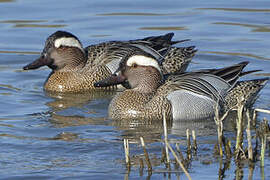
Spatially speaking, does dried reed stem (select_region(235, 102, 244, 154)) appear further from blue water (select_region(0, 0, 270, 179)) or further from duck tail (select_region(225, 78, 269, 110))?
duck tail (select_region(225, 78, 269, 110))

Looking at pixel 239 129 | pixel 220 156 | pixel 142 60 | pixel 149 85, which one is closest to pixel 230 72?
pixel 149 85

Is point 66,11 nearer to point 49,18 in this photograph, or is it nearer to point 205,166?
point 49,18

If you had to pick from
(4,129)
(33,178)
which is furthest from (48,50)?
(33,178)

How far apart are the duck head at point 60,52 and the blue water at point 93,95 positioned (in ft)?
1.25

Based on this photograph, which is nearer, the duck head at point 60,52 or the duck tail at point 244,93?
the duck tail at point 244,93

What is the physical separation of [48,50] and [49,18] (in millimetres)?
3118

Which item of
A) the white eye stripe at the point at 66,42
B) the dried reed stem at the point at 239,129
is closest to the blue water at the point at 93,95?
the dried reed stem at the point at 239,129

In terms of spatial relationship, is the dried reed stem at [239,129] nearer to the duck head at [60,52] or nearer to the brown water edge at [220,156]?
the brown water edge at [220,156]

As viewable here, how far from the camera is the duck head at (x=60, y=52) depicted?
37.1 feet

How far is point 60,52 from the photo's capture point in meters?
11.5

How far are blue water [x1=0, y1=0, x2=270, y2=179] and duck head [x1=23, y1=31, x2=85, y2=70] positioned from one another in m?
0.38

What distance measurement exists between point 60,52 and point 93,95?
2.75 ft

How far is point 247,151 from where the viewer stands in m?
7.43

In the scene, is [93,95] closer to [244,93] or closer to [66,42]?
[66,42]
